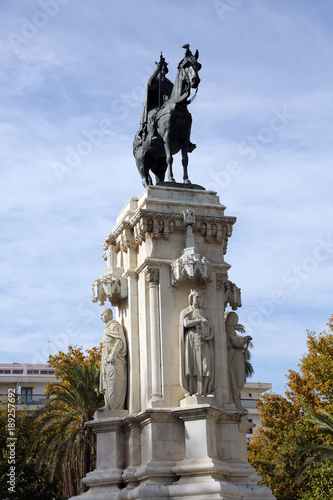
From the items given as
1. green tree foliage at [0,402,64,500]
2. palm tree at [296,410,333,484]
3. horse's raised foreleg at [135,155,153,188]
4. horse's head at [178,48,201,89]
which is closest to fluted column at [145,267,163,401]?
horse's raised foreleg at [135,155,153,188]

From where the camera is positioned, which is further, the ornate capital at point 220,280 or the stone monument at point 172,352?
the ornate capital at point 220,280

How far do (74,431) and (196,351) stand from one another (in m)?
16.3

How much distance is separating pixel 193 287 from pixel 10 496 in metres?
22.6

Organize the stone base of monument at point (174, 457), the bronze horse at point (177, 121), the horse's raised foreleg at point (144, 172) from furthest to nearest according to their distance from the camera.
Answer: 1. the horse's raised foreleg at point (144, 172)
2. the bronze horse at point (177, 121)
3. the stone base of monument at point (174, 457)

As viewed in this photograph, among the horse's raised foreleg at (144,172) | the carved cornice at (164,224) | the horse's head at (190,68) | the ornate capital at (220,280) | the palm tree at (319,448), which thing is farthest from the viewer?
the palm tree at (319,448)

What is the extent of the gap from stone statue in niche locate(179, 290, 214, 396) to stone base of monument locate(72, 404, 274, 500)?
1.72 ft

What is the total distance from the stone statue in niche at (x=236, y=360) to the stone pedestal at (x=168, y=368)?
0.32 m

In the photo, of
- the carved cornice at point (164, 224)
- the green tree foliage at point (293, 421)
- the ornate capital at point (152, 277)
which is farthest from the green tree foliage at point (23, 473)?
the ornate capital at point (152, 277)

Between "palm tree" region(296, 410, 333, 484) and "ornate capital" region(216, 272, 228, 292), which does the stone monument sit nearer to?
"ornate capital" region(216, 272, 228, 292)

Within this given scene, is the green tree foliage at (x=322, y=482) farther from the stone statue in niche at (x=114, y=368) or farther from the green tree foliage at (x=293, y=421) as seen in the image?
the stone statue in niche at (x=114, y=368)

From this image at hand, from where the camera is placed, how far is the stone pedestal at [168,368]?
15055mm

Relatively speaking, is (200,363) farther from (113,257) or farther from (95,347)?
(95,347)

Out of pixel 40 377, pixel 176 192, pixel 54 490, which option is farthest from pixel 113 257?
pixel 40 377

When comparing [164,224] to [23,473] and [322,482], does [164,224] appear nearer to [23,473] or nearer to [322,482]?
[322,482]
